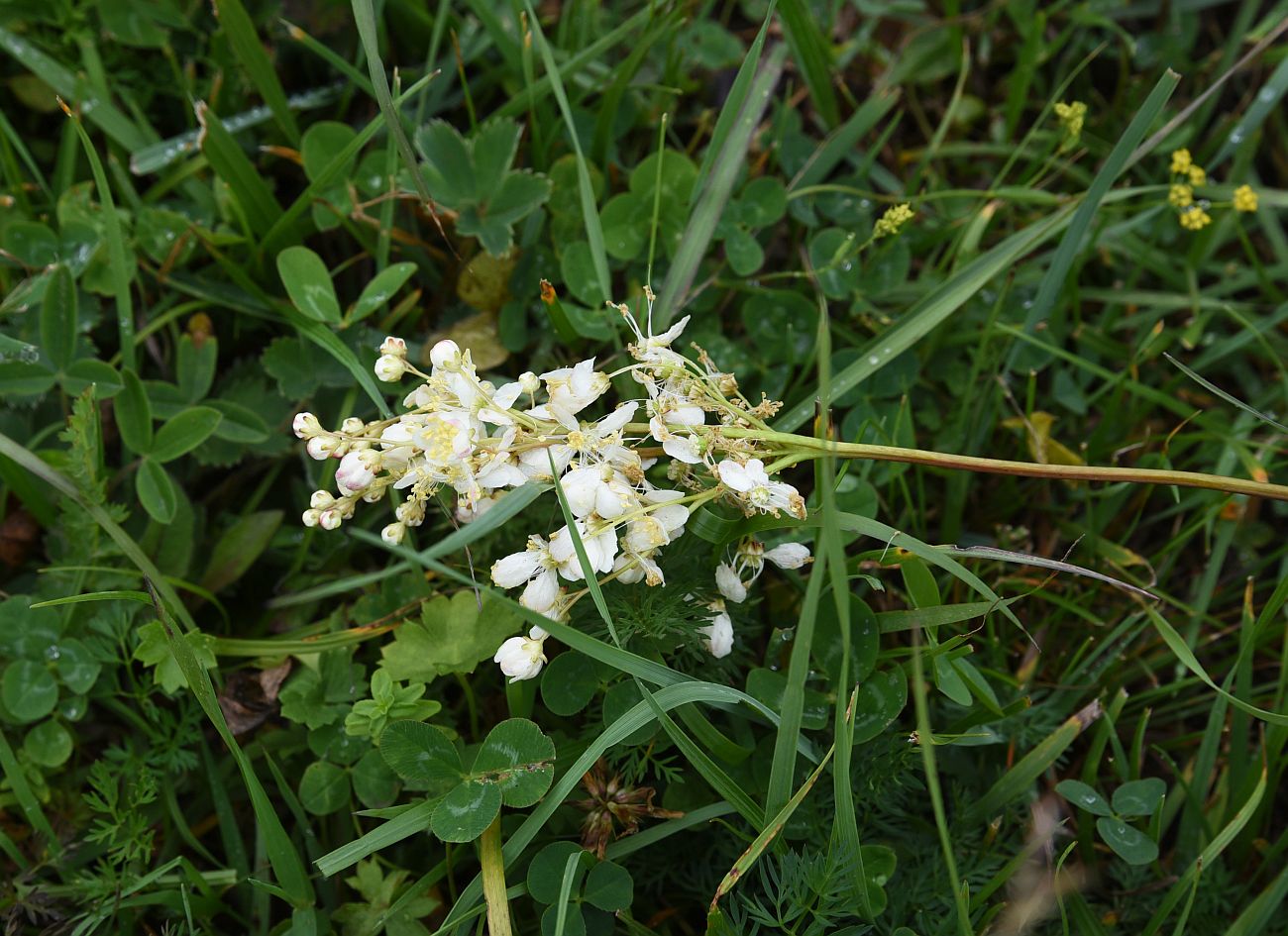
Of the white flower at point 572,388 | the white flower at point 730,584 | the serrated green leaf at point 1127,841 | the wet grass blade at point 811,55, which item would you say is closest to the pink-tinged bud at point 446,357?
the white flower at point 572,388

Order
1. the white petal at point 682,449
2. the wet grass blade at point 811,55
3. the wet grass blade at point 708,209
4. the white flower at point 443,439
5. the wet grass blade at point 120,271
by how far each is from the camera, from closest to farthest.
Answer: the white flower at point 443,439
the white petal at point 682,449
the wet grass blade at point 120,271
the wet grass blade at point 708,209
the wet grass blade at point 811,55

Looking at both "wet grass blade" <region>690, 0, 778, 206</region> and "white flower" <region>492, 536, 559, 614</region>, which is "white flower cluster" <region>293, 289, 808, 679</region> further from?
"wet grass blade" <region>690, 0, 778, 206</region>

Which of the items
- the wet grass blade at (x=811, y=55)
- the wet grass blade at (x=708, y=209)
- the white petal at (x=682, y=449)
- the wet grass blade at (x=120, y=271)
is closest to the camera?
the white petal at (x=682, y=449)

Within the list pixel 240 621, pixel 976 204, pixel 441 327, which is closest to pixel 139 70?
pixel 441 327

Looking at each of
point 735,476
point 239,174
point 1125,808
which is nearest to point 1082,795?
point 1125,808

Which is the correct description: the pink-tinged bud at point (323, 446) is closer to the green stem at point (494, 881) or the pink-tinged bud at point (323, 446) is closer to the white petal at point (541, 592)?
the white petal at point (541, 592)

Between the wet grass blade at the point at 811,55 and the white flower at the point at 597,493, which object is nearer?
the white flower at the point at 597,493

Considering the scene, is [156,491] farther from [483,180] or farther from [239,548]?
[483,180]

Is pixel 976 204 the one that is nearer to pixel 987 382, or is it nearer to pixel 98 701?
pixel 987 382
